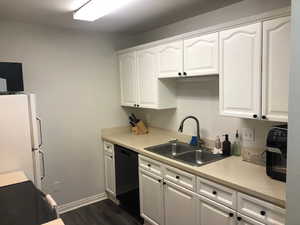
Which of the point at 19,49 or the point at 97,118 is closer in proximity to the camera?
the point at 19,49

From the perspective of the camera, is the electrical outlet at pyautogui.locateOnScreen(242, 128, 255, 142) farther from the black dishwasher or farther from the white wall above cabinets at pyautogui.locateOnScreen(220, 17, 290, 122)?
the black dishwasher

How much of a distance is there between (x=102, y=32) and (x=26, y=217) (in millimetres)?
2640

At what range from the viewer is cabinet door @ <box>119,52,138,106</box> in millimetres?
3256

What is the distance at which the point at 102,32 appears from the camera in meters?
3.39

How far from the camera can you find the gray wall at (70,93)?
288 centimetres

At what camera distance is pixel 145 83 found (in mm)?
3084

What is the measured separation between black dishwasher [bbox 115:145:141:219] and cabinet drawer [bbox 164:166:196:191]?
1.90 ft

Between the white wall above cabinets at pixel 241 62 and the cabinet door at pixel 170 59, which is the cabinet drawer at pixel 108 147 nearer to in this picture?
the white wall above cabinets at pixel 241 62

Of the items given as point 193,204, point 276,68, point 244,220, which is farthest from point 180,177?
point 276,68

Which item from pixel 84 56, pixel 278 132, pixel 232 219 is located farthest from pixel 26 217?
pixel 84 56

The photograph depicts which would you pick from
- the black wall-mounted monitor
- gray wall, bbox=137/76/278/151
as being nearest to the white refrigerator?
the black wall-mounted monitor

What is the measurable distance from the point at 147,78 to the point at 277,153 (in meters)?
1.79

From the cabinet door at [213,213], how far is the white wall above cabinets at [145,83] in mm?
1330

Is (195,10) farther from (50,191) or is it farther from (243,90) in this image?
(50,191)
